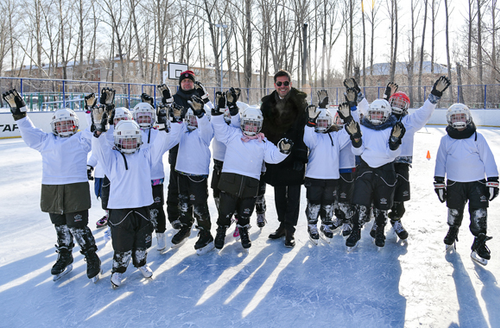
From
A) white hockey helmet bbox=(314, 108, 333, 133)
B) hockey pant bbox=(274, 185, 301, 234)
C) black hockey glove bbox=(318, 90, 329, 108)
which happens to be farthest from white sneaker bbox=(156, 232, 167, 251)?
black hockey glove bbox=(318, 90, 329, 108)

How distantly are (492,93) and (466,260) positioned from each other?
61.6 feet

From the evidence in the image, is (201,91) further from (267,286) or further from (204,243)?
(267,286)

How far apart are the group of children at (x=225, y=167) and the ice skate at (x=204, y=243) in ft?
0.03

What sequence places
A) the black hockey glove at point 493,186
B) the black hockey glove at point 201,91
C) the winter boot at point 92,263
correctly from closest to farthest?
the winter boot at point 92,263
the black hockey glove at point 493,186
the black hockey glove at point 201,91

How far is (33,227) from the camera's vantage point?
4.26 meters

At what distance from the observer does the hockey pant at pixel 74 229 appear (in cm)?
311

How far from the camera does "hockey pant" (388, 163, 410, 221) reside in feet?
12.6

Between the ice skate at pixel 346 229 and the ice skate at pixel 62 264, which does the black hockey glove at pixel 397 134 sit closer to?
the ice skate at pixel 346 229

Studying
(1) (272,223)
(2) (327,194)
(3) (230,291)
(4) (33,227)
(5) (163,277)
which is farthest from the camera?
(1) (272,223)

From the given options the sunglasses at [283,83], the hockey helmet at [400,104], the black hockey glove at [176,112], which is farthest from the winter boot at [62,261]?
the hockey helmet at [400,104]

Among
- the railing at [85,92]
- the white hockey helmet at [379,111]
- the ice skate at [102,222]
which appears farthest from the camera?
the railing at [85,92]

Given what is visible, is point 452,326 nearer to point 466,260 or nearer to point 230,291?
point 466,260

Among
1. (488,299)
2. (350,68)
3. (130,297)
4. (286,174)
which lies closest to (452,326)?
(488,299)

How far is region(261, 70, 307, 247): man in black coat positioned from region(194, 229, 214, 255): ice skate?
2.33ft
